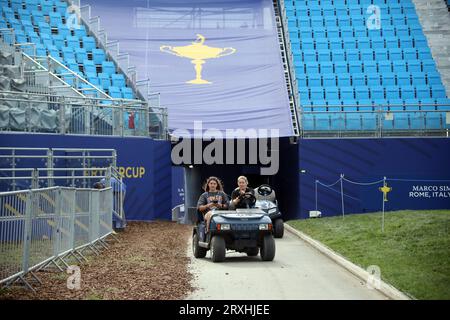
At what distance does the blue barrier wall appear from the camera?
2555cm

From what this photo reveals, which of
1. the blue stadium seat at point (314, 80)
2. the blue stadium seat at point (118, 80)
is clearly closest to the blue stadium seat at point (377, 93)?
the blue stadium seat at point (314, 80)

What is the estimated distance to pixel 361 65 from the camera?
34.7m

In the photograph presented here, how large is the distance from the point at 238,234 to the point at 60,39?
71.6ft

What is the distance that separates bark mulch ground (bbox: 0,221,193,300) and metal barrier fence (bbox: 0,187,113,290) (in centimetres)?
31

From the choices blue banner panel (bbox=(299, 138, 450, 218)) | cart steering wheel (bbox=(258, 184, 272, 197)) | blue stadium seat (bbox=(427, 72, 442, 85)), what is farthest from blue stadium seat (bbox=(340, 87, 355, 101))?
cart steering wheel (bbox=(258, 184, 272, 197))

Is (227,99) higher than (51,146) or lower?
higher

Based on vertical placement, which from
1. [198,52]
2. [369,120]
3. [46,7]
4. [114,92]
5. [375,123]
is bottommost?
[375,123]

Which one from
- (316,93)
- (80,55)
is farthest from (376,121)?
(80,55)

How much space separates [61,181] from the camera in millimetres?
21250

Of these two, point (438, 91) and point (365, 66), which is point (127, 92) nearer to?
point (365, 66)

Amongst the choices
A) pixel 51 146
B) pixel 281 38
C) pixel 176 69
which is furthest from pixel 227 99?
pixel 51 146
